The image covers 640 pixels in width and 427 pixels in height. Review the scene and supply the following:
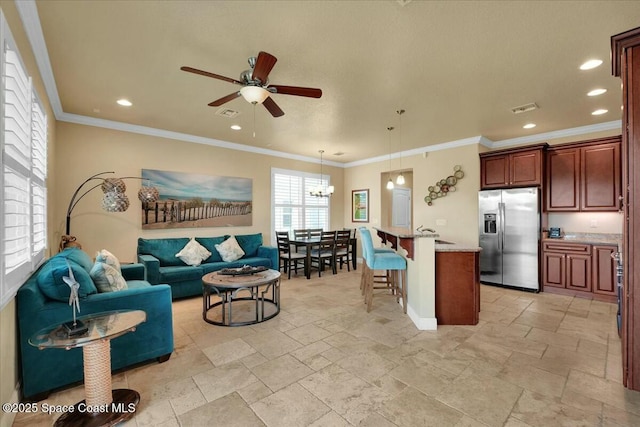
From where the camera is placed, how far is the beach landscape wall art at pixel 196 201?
190 inches

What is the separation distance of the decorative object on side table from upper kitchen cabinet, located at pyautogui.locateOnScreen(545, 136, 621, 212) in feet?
4.67

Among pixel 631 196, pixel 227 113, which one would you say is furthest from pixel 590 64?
pixel 227 113

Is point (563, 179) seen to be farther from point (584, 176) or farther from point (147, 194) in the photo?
point (147, 194)

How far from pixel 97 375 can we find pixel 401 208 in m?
7.19

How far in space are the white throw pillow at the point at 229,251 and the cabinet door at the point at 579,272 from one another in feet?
18.0

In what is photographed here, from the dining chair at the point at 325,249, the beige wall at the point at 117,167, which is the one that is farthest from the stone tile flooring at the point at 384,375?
the dining chair at the point at 325,249

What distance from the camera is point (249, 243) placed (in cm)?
559

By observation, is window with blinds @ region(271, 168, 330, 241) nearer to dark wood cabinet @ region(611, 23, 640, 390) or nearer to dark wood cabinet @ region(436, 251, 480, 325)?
dark wood cabinet @ region(436, 251, 480, 325)

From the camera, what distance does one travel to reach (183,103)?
3.74 meters

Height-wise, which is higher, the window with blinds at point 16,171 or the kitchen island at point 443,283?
the window with blinds at point 16,171

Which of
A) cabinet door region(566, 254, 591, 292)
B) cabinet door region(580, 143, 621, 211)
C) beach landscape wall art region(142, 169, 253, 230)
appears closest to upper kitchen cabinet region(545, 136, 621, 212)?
cabinet door region(580, 143, 621, 211)

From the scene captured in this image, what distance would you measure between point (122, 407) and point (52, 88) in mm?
3463

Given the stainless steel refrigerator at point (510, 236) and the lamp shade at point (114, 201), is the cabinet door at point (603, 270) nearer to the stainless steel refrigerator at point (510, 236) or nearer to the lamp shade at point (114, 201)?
the stainless steel refrigerator at point (510, 236)

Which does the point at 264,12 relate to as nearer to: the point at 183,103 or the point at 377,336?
the point at 183,103
